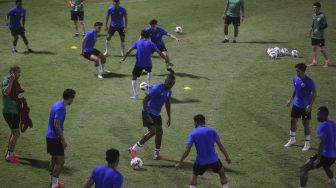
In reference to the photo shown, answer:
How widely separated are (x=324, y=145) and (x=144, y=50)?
364 inches

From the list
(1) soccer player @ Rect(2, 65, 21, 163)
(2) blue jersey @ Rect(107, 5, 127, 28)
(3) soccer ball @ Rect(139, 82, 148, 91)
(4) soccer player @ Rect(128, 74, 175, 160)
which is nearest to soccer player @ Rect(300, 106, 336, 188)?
(4) soccer player @ Rect(128, 74, 175, 160)

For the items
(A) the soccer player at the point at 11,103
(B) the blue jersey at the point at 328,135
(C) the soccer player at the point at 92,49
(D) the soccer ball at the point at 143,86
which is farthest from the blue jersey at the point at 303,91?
(C) the soccer player at the point at 92,49

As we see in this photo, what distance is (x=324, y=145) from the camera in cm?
1429

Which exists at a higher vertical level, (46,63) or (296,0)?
(296,0)

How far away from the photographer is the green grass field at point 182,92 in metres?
16.3

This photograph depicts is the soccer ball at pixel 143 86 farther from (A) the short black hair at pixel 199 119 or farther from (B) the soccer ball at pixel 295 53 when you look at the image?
(A) the short black hair at pixel 199 119

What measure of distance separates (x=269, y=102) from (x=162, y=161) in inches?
267

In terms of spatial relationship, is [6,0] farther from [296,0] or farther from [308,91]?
[308,91]

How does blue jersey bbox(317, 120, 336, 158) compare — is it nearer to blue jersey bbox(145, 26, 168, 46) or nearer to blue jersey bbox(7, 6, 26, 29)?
blue jersey bbox(145, 26, 168, 46)

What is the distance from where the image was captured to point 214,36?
31375 mm

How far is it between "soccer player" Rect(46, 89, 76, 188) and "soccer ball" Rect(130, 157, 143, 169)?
6.81 feet

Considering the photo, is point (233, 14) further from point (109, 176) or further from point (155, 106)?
point (109, 176)

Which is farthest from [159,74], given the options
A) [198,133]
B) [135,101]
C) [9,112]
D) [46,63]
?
[198,133]

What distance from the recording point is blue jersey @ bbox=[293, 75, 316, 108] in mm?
17328
